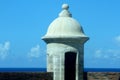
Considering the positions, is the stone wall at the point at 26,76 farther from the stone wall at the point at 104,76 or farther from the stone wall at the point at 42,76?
the stone wall at the point at 104,76

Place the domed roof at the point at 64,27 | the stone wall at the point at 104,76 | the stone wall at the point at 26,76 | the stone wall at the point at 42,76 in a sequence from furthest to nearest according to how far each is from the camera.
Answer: the stone wall at the point at 104,76
the domed roof at the point at 64,27
the stone wall at the point at 42,76
the stone wall at the point at 26,76

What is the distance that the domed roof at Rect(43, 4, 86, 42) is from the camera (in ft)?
57.1

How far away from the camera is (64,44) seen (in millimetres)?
17469

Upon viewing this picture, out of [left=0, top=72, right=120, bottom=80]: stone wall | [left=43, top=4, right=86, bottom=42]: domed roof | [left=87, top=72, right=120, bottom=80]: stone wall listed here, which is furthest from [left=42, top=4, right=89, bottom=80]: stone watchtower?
[left=87, top=72, right=120, bottom=80]: stone wall

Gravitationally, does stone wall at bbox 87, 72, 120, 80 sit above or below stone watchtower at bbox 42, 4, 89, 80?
below

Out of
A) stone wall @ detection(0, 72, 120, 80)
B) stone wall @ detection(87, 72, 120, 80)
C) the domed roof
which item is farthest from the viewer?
stone wall @ detection(87, 72, 120, 80)

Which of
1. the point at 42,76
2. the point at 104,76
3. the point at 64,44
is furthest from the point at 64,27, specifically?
the point at 104,76

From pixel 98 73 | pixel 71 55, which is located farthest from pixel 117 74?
pixel 71 55

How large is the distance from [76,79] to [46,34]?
2068 millimetres

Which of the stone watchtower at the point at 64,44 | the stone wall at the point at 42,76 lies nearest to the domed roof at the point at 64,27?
the stone watchtower at the point at 64,44

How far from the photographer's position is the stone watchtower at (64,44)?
57.2ft

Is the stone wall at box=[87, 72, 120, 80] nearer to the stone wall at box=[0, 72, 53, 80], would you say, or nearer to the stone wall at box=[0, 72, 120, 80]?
the stone wall at box=[0, 72, 120, 80]

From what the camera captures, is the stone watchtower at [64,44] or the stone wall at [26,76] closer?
the stone wall at [26,76]

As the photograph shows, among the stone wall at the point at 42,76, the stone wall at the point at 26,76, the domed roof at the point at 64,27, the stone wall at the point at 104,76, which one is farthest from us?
the stone wall at the point at 104,76
